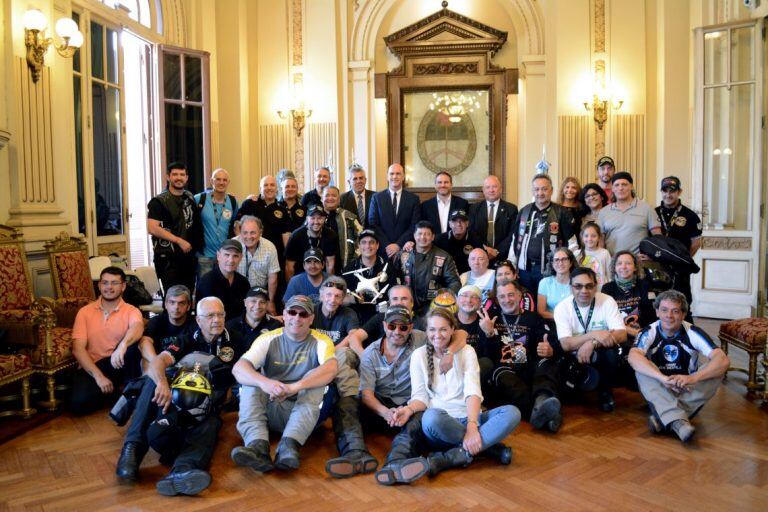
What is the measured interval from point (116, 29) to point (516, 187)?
5181mm

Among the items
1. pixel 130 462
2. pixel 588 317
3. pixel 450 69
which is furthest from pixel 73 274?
pixel 450 69

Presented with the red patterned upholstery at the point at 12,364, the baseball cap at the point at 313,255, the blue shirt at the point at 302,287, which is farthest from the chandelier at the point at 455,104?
the red patterned upholstery at the point at 12,364

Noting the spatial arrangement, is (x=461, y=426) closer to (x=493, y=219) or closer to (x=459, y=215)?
(x=459, y=215)

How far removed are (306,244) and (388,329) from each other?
167cm

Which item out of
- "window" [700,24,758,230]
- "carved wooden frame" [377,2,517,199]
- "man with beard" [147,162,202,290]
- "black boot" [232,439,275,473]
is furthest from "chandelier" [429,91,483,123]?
"black boot" [232,439,275,473]

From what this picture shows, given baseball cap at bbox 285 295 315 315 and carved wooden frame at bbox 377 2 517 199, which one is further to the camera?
carved wooden frame at bbox 377 2 517 199

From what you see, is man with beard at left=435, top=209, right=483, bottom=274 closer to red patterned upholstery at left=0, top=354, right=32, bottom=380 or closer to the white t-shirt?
the white t-shirt

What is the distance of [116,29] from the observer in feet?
23.5

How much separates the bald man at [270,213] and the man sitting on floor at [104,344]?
53.9 inches

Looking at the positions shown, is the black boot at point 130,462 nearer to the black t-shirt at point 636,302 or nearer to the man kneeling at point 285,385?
the man kneeling at point 285,385

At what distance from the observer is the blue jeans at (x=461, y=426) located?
3.18m

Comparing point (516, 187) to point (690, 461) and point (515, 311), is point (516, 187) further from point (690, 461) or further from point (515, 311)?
point (690, 461)

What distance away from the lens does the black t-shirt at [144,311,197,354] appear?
3.94m

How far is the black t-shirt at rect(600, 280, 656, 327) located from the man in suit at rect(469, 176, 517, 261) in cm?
109
